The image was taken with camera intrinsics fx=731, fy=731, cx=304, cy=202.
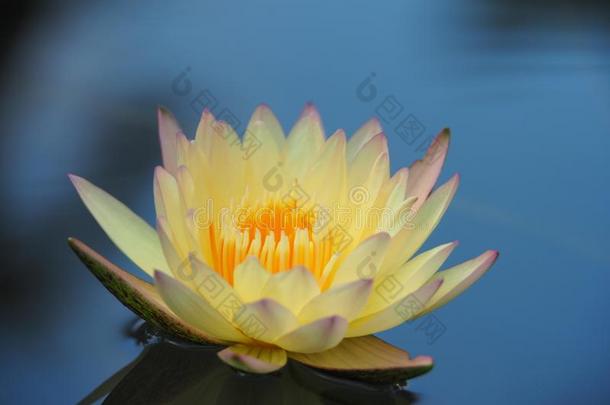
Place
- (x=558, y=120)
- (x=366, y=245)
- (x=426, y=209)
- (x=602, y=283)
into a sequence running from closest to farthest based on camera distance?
(x=366, y=245), (x=426, y=209), (x=602, y=283), (x=558, y=120)

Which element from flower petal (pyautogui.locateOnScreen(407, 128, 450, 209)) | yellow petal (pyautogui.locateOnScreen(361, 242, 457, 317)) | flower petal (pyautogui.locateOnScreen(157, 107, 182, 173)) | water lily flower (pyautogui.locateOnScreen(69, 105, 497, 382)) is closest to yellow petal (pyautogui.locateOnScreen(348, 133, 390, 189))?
water lily flower (pyautogui.locateOnScreen(69, 105, 497, 382))

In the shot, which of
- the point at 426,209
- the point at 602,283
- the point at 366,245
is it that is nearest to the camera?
the point at 366,245

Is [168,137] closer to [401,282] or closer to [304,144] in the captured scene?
[304,144]

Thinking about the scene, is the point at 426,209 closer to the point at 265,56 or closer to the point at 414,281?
the point at 414,281

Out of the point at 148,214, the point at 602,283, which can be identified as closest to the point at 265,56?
the point at 148,214

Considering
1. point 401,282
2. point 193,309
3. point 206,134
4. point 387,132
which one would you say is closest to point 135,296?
point 193,309

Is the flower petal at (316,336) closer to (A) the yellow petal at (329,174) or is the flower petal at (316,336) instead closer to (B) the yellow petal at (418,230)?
(B) the yellow petal at (418,230)
